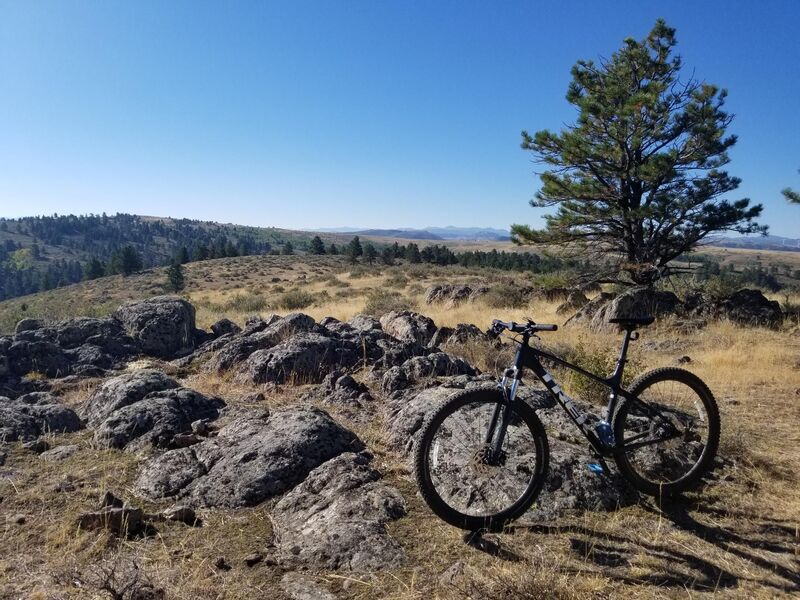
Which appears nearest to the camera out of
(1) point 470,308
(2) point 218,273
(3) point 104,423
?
(3) point 104,423

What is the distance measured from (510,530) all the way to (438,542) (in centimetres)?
50

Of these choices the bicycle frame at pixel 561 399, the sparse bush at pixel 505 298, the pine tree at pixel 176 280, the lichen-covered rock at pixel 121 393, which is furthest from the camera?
the pine tree at pixel 176 280

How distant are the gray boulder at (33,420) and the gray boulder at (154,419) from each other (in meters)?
0.47

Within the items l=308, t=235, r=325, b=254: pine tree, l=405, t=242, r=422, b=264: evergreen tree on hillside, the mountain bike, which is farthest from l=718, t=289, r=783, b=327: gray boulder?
l=308, t=235, r=325, b=254: pine tree

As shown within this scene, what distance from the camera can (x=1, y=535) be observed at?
11.1ft

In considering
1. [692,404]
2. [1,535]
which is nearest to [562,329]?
[692,404]

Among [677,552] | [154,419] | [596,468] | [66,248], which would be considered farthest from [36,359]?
[66,248]

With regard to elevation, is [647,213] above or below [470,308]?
above

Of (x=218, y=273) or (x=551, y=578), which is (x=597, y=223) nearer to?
(x=551, y=578)

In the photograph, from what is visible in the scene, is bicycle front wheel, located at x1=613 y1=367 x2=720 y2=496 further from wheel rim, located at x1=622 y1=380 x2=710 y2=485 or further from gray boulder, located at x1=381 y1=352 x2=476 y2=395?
gray boulder, located at x1=381 y1=352 x2=476 y2=395

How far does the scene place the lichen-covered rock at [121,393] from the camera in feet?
18.3

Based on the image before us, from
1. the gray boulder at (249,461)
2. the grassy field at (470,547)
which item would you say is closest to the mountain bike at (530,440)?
the grassy field at (470,547)

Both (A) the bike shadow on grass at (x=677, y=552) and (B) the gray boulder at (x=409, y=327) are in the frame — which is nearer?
(A) the bike shadow on grass at (x=677, y=552)

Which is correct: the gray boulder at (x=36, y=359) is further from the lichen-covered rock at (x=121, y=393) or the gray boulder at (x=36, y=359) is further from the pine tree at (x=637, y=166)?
the pine tree at (x=637, y=166)
